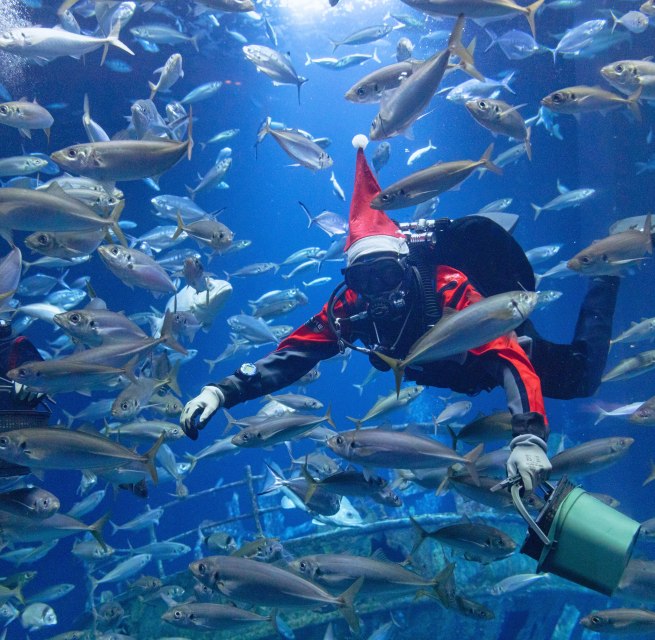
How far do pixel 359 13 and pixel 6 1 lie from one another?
1832 cm

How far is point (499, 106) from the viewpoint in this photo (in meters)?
3.91

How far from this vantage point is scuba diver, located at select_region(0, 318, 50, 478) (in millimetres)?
3107

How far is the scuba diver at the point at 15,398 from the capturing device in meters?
3.11

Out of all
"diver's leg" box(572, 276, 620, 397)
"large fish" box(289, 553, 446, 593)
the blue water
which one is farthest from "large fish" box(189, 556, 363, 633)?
the blue water

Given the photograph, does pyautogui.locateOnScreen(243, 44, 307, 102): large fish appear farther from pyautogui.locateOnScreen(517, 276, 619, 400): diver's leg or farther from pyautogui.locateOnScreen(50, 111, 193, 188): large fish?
pyautogui.locateOnScreen(517, 276, 619, 400): diver's leg

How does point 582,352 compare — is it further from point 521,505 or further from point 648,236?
point 521,505

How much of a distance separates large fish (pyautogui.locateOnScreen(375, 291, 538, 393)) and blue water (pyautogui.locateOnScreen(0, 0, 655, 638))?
4679mm

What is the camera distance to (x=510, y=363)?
3225mm

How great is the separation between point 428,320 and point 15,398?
307 cm

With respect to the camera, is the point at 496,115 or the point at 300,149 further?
the point at 300,149

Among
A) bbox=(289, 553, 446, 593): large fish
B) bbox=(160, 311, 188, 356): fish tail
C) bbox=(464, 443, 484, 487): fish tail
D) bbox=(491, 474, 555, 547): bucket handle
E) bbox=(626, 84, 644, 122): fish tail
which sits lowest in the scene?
bbox=(289, 553, 446, 593): large fish

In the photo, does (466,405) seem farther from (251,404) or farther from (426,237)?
(251,404)

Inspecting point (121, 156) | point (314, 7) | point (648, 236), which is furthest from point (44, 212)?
point (314, 7)

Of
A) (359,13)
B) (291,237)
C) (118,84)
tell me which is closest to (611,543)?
(118,84)
